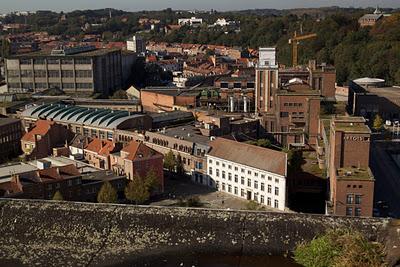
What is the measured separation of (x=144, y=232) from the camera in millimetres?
10547

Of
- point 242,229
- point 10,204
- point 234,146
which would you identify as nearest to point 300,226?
point 242,229

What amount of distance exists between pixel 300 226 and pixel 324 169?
8.69m

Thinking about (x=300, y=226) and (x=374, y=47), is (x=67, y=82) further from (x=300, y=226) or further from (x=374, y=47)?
(x=300, y=226)

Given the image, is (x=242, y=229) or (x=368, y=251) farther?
(x=242, y=229)

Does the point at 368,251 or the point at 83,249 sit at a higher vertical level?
the point at 368,251

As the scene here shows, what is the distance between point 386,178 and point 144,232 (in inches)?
461

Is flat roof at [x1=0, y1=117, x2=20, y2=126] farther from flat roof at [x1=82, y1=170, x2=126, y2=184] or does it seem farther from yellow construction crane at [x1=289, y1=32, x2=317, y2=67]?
yellow construction crane at [x1=289, y1=32, x2=317, y2=67]

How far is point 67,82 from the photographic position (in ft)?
110

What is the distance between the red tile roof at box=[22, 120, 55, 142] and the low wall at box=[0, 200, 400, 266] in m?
11.1

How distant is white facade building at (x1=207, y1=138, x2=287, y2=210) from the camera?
1681 centimetres

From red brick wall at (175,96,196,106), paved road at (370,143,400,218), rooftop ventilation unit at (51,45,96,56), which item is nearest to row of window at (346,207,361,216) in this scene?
paved road at (370,143,400,218)

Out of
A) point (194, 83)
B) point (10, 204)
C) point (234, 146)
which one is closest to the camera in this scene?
point (10, 204)

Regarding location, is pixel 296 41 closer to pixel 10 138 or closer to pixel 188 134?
pixel 188 134

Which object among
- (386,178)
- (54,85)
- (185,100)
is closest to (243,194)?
(386,178)
